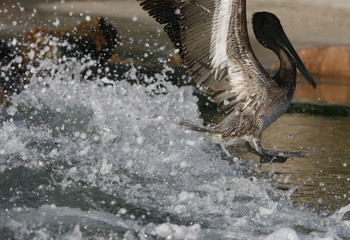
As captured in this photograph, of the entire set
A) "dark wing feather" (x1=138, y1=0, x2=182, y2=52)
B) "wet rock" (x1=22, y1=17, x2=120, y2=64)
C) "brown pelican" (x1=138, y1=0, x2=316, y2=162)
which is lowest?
"wet rock" (x1=22, y1=17, x2=120, y2=64)

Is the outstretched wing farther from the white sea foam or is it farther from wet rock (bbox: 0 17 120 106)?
wet rock (bbox: 0 17 120 106)

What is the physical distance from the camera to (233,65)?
6.26 metres

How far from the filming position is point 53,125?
7539mm

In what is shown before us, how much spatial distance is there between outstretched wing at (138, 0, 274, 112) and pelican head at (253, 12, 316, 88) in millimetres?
378

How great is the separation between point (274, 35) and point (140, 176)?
1.72 metres

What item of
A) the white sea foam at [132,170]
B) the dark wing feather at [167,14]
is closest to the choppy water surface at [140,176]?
the white sea foam at [132,170]

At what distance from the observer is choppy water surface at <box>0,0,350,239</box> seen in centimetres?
494

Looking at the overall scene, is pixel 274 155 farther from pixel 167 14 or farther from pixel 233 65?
pixel 167 14

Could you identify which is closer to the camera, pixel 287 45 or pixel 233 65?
pixel 233 65

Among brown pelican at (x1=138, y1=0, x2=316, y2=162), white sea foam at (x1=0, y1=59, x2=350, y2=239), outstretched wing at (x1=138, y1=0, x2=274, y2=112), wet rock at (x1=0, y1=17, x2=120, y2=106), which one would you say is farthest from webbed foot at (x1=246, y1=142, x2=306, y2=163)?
wet rock at (x1=0, y1=17, x2=120, y2=106)

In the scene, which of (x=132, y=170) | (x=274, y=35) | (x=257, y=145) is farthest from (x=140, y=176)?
(x=274, y=35)

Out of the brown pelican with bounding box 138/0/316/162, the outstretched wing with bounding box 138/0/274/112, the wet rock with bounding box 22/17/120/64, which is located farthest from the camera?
the wet rock with bounding box 22/17/120/64

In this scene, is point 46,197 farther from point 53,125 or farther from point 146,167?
point 53,125

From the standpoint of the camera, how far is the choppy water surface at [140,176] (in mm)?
4938
